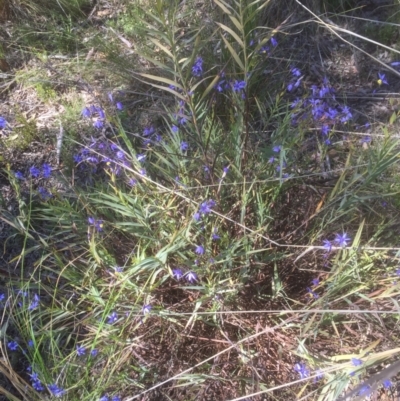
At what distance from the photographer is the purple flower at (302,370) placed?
150cm

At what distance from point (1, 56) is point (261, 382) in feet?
7.04

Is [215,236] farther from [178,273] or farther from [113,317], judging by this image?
[113,317]

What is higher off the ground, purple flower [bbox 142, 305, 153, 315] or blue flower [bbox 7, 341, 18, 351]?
purple flower [bbox 142, 305, 153, 315]

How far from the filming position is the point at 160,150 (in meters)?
2.08

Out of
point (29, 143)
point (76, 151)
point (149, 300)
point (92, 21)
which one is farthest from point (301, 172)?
point (92, 21)

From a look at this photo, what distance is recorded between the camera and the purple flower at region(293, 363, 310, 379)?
1.50 m

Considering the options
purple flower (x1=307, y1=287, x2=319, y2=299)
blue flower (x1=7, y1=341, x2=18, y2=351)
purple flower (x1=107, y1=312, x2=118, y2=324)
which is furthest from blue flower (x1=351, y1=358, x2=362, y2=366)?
blue flower (x1=7, y1=341, x2=18, y2=351)

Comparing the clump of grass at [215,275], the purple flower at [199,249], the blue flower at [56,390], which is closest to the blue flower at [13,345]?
the clump of grass at [215,275]

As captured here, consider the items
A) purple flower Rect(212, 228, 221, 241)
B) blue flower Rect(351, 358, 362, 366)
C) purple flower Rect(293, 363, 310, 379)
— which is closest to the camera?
blue flower Rect(351, 358, 362, 366)

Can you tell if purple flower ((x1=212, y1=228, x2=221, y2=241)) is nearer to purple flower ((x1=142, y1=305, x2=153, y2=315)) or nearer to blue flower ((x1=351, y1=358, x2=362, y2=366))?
purple flower ((x1=142, y1=305, x2=153, y2=315))

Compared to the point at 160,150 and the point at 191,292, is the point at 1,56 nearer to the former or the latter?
the point at 160,150

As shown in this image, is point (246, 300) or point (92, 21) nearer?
point (246, 300)

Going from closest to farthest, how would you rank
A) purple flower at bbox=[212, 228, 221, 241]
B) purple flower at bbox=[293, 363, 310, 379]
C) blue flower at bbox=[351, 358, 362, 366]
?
blue flower at bbox=[351, 358, 362, 366] → purple flower at bbox=[293, 363, 310, 379] → purple flower at bbox=[212, 228, 221, 241]

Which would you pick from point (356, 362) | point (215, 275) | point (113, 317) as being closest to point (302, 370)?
point (356, 362)
